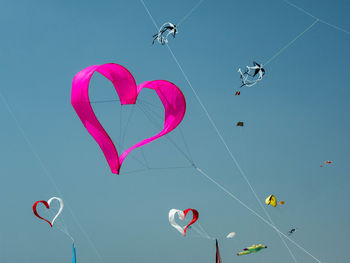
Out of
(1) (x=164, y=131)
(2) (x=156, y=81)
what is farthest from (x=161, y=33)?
(1) (x=164, y=131)

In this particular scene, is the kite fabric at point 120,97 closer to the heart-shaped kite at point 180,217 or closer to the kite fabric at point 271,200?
the heart-shaped kite at point 180,217

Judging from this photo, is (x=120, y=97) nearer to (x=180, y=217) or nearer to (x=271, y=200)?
(x=180, y=217)

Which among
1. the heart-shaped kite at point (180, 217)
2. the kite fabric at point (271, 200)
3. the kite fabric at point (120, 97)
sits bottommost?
the kite fabric at point (271, 200)

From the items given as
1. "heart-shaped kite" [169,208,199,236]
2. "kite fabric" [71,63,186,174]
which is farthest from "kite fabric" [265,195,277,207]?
"kite fabric" [71,63,186,174]

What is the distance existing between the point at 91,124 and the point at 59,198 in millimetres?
6072

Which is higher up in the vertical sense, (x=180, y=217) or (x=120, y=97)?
(x=120, y=97)

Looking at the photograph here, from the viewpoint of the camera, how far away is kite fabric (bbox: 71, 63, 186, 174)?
22.0 metres

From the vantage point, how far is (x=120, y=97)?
74.9 ft

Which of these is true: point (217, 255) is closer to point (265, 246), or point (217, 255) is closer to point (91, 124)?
point (265, 246)

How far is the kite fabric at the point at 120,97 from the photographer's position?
22.0 metres

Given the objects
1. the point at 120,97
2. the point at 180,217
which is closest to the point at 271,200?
the point at 180,217

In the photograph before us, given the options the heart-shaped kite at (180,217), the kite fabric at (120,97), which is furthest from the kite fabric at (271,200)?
the kite fabric at (120,97)

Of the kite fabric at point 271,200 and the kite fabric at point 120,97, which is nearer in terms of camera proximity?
the kite fabric at point 120,97

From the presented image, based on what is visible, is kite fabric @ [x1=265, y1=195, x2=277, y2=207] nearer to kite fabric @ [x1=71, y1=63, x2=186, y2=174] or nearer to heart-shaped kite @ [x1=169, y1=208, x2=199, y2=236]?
heart-shaped kite @ [x1=169, y1=208, x2=199, y2=236]
